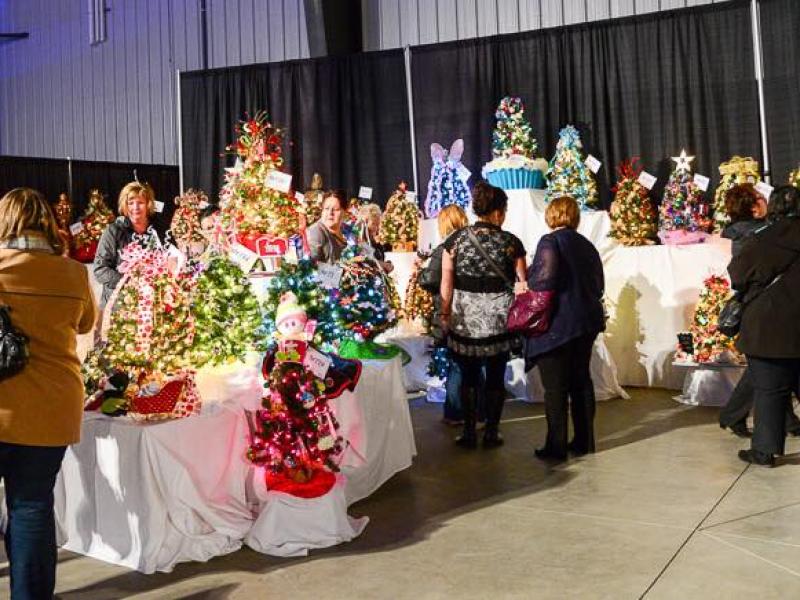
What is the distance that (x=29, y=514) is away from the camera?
2.59 metres

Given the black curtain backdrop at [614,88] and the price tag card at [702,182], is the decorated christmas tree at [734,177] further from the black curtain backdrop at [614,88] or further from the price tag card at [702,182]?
the black curtain backdrop at [614,88]

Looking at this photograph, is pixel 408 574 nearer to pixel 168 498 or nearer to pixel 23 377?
pixel 168 498

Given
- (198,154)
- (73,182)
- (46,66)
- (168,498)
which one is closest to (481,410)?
(168,498)

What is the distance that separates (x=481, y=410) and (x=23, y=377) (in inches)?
146

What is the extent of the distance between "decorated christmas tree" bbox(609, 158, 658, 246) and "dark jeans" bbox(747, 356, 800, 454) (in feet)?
8.57

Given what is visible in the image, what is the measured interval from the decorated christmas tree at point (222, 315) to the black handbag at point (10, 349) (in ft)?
3.81

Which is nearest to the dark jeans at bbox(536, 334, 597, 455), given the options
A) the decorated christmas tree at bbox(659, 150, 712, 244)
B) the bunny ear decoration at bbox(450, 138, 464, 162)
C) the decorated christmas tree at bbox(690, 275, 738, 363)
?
the decorated christmas tree at bbox(690, 275, 738, 363)

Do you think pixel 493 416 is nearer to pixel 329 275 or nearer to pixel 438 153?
pixel 329 275

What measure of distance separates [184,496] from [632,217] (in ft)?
14.9

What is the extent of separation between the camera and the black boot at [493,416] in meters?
4.87

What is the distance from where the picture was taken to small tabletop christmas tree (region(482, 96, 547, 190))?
715 centimetres

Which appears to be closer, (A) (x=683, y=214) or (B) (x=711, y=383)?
(B) (x=711, y=383)

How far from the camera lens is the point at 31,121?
1355 centimetres

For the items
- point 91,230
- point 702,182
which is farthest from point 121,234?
point 91,230
